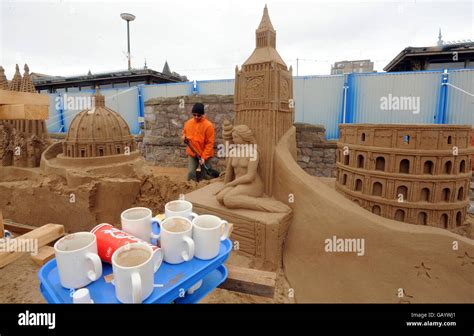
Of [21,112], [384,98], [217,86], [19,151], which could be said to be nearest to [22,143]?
[19,151]

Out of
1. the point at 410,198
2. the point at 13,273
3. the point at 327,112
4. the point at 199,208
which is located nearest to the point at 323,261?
the point at 410,198

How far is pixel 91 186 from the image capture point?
21.5 ft

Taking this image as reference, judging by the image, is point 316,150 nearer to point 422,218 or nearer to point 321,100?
point 321,100

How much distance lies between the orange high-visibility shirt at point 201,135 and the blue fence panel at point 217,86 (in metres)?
4.68

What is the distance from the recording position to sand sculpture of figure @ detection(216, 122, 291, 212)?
4211 mm

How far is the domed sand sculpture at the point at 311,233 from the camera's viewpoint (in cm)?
337

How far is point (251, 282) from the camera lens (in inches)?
68.6

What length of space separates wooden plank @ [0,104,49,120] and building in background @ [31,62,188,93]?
15.8m

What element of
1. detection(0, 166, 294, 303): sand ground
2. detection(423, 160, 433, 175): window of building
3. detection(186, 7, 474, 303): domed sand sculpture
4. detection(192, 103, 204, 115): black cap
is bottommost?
detection(0, 166, 294, 303): sand ground

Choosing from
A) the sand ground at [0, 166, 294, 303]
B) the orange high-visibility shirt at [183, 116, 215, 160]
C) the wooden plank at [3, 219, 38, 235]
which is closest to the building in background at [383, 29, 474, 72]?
the orange high-visibility shirt at [183, 116, 215, 160]

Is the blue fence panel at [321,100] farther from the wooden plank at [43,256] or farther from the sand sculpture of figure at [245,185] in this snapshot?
the wooden plank at [43,256]

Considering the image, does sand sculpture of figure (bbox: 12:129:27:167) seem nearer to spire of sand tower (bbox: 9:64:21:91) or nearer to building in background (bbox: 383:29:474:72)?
spire of sand tower (bbox: 9:64:21:91)

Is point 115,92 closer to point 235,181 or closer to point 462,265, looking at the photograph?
point 235,181
